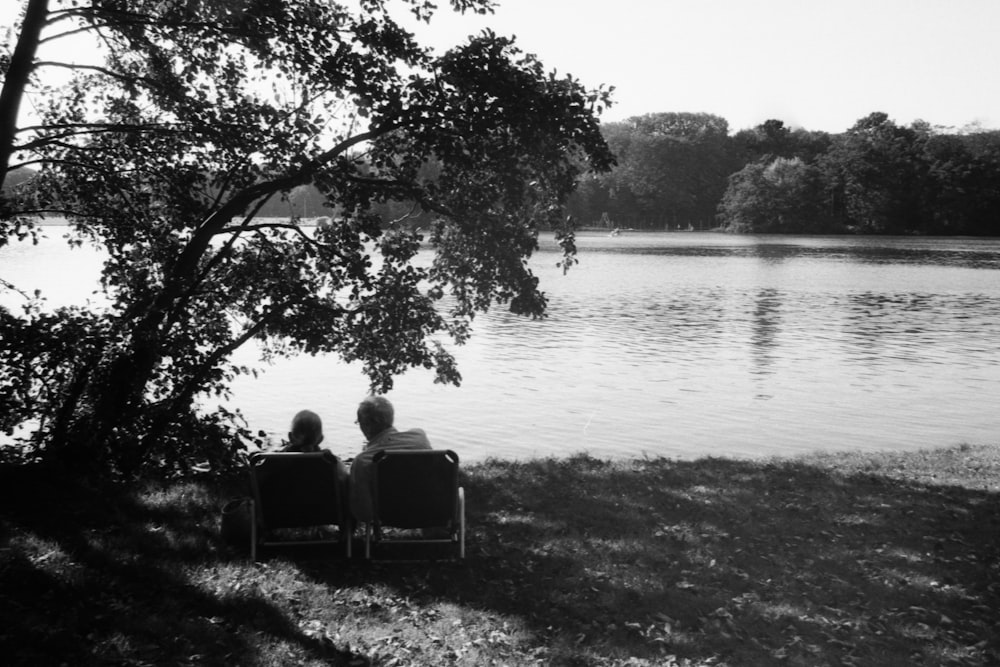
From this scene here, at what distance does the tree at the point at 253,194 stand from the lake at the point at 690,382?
13.8 feet

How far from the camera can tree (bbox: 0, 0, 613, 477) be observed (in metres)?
8.95

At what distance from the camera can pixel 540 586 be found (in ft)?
22.3

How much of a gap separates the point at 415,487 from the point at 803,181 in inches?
6062

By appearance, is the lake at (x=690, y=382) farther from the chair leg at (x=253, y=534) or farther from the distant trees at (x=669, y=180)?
the distant trees at (x=669, y=180)

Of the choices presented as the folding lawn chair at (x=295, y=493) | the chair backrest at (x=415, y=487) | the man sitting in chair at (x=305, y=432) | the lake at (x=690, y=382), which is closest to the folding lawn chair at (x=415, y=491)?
the chair backrest at (x=415, y=487)

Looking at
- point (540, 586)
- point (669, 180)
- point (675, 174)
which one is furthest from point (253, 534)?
point (675, 174)

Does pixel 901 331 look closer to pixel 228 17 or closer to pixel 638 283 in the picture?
pixel 638 283

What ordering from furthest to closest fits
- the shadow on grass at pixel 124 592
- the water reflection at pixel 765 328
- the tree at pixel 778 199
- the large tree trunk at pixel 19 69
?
1. the tree at pixel 778 199
2. the water reflection at pixel 765 328
3. the large tree trunk at pixel 19 69
4. the shadow on grass at pixel 124 592

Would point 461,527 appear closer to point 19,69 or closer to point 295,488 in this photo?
point 295,488

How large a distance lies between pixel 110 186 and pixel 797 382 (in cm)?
1665

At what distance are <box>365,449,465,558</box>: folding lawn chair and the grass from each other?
0.39 meters

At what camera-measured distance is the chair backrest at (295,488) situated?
6.65m

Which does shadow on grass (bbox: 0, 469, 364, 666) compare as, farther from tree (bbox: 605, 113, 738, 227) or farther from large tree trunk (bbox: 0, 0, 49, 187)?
tree (bbox: 605, 113, 738, 227)

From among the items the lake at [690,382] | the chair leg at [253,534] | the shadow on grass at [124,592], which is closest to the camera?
the shadow on grass at [124,592]
